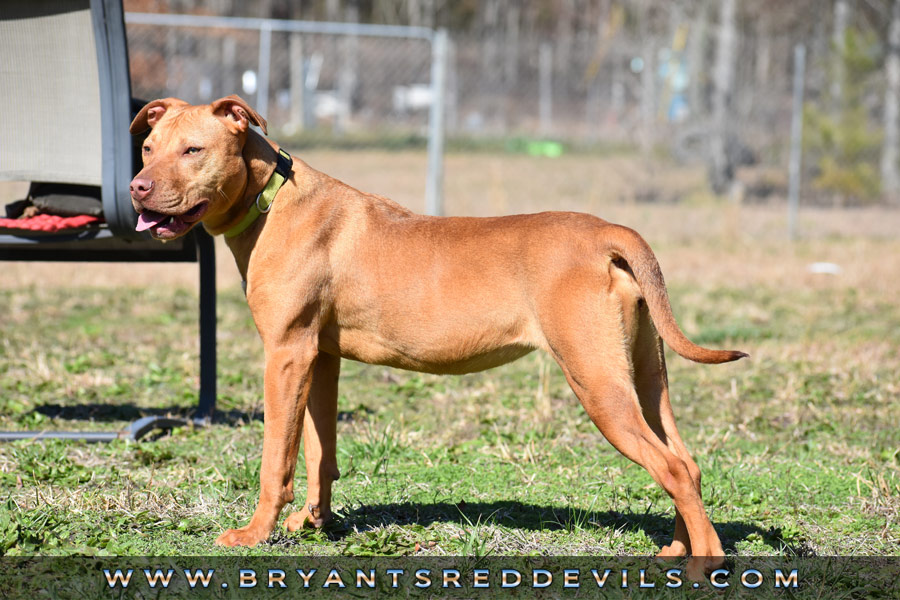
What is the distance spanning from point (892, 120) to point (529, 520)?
13181 millimetres

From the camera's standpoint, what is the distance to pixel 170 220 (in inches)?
128

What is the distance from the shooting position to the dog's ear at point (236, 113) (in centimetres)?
327

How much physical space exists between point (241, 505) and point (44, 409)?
2.04 m

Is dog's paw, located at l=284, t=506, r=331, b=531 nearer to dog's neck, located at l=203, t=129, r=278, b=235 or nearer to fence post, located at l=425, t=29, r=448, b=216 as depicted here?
dog's neck, located at l=203, t=129, r=278, b=235

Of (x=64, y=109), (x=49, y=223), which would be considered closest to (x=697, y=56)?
(x=64, y=109)

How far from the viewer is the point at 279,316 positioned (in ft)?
10.7

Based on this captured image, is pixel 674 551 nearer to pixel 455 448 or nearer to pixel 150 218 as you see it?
pixel 455 448

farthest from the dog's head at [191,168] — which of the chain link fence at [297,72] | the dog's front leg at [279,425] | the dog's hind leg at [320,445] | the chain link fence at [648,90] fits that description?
the chain link fence at [648,90]

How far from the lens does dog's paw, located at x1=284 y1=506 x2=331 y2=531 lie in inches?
139

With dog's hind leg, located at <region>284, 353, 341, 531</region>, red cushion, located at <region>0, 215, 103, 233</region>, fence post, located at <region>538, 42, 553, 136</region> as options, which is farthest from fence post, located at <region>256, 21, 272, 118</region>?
fence post, located at <region>538, 42, 553, 136</region>

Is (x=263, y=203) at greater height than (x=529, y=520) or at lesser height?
greater

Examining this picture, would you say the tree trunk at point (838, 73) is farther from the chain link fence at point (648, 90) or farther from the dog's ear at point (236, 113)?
the dog's ear at point (236, 113)

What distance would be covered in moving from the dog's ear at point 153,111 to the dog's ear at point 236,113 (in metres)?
0.23

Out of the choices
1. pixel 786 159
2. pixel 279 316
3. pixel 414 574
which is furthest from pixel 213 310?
pixel 786 159
